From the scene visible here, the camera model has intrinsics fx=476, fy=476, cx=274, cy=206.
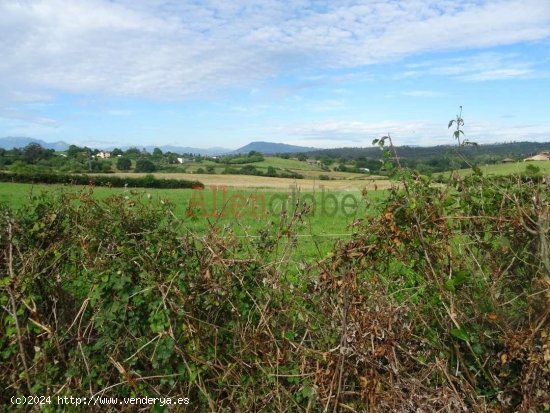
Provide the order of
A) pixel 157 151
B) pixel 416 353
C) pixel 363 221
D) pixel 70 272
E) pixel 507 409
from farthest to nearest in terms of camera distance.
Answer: pixel 157 151 < pixel 70 272 < pixel 363 221 < pixel 416 353 < pixel 507 409

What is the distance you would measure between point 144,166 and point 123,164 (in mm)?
2581

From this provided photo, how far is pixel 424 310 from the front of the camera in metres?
3.26

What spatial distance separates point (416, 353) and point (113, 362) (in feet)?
6.65

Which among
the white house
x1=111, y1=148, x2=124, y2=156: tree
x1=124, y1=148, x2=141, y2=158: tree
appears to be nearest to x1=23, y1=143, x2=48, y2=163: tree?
the white house

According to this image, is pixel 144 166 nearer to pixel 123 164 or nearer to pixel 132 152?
pixel 123 164

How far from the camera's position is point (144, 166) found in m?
59.8

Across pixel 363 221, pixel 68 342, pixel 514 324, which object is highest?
pixel 363 221

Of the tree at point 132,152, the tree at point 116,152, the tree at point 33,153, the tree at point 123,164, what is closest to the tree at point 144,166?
the tree at point 123,164

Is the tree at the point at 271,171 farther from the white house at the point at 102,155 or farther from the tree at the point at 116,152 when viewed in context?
the tree at the point at 116,152

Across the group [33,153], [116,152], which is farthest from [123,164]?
[33,153]

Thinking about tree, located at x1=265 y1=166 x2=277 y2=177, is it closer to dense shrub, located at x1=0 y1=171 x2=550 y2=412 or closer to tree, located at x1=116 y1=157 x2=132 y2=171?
tree, located at x1=116 y1=157 x2=132 y2=171

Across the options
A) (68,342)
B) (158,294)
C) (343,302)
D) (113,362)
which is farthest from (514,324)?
(68,342)

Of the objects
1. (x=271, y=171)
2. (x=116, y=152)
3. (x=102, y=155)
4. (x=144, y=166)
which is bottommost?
(x=271, y=171)

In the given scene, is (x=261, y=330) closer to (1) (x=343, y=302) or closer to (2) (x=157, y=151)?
(1) (x=343, y=302)
